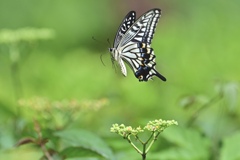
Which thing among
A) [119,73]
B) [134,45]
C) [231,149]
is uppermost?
[119,73]

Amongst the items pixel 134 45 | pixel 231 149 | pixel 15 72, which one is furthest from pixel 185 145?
pixel 15 72

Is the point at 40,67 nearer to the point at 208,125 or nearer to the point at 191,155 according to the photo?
the point at 208,125

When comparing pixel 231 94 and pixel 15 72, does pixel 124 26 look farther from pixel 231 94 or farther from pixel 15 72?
pixel 15 72

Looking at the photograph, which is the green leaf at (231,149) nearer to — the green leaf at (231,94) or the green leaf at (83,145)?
the green leaf at (231,94)

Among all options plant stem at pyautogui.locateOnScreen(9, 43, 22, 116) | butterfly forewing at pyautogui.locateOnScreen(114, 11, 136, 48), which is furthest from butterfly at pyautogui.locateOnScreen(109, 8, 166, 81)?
plant stem at pyautogui.locateOnScreen(9, 43, 22, 116)

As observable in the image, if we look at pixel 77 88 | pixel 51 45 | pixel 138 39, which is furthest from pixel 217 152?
pixel 51 45

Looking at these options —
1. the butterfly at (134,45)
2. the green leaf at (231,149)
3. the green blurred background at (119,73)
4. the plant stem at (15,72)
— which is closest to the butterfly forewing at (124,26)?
the butterfly at (134,45)
